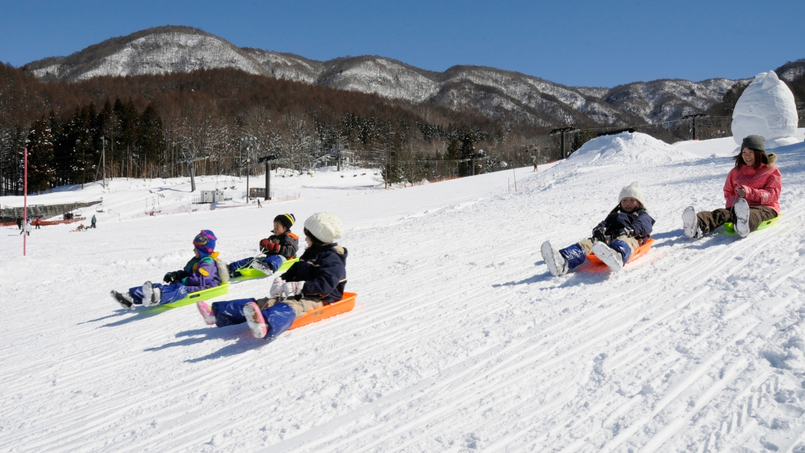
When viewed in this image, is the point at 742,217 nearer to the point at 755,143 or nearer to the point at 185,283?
the point at 755,143

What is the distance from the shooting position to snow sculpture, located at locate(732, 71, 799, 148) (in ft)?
69.1

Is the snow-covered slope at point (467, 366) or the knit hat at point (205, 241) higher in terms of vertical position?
the knit hat at point (205, 241)

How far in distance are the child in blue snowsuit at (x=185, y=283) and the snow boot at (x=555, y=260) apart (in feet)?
13.1

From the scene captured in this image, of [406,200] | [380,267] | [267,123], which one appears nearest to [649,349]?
[380,267]

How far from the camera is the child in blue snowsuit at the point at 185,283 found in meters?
5.61

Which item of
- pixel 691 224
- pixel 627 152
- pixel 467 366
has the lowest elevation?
pixel 467 366

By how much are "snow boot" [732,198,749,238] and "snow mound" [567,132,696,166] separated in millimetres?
21608

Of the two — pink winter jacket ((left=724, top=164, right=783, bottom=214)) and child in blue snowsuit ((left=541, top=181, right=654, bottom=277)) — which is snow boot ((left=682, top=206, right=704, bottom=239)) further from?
pink winter jacket ((left=724, top=164, right=783, bottom=214))

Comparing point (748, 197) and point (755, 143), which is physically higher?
Result: point (755, 143)

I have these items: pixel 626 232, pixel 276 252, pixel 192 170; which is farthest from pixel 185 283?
pixel 192 170

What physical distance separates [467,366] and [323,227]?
198cm

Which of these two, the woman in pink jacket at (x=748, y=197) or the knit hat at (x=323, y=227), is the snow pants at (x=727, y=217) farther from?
the knit hat at (x=323, y=227)

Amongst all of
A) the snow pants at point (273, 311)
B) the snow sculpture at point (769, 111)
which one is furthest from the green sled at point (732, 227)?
the snow sculpture at point (769, 111)

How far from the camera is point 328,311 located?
4520mm
